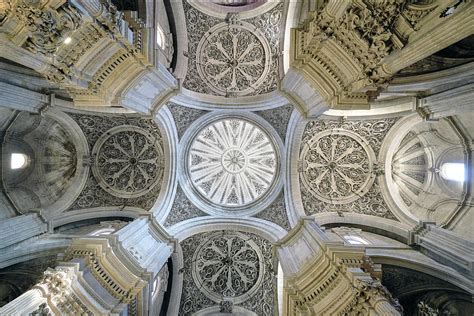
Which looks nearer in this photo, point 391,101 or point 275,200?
point 391,101

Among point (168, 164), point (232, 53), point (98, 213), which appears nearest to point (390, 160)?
point (232, 53)

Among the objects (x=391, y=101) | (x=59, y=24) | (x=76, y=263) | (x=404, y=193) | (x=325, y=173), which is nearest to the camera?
(x=59, y=24)

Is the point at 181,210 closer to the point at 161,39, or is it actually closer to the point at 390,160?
the point at 161,39

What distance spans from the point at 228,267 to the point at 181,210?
12.3 ft

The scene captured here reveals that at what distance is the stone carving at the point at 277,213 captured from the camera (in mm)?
13422

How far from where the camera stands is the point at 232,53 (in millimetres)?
12984

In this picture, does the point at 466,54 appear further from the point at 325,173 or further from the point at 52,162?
the point at 52,162

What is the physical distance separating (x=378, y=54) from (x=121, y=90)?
6.40 m

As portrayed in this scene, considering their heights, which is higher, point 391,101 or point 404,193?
point 391,101

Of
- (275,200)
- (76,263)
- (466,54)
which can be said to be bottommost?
(76,263)

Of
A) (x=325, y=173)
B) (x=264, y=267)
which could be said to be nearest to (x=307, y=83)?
(x=325, y=173)

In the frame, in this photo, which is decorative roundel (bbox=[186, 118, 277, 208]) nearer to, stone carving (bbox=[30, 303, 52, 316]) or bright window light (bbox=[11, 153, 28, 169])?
bright window light (bbox=[11, 153, 28, 169])

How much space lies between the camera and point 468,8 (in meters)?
4.63

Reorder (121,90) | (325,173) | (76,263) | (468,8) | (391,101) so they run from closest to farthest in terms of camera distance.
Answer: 1. (468,8)
2. (76,263)
3. (121,90)
4. (391,101)
5. (325,173)
